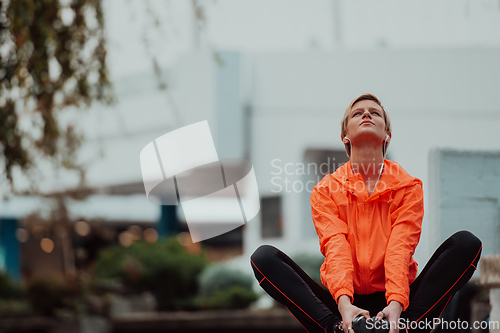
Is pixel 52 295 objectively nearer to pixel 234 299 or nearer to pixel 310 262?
pixel 234 299

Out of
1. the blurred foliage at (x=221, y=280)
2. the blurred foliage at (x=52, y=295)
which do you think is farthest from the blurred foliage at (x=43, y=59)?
the blurred foliage at (x=221, y=280)

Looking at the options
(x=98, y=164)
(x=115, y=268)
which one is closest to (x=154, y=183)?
(x=115, y=268)

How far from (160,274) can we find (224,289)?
119cm

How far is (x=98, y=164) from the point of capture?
1395 cm

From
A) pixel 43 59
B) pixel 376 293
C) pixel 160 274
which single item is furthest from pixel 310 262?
pixel 376 293

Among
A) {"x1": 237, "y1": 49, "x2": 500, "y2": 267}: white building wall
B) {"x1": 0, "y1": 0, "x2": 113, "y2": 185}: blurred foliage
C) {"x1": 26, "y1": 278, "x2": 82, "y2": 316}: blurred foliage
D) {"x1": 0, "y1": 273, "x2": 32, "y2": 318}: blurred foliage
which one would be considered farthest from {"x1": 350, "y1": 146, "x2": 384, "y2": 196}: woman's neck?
{"x1": 0, "y1": 273, "x2": 32, "y2": 318}: blurred foliage

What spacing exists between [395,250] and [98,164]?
494 inches

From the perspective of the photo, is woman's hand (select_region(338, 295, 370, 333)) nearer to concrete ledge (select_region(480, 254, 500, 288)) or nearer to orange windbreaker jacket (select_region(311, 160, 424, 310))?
orange windbreaker jacket (select_region(311, 160, 424, 310))

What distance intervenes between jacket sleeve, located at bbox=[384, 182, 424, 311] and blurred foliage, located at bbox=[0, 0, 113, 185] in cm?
304

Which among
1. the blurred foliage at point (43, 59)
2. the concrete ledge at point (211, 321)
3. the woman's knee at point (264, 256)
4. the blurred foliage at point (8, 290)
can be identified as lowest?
the blurred foliage at point (8, 290)

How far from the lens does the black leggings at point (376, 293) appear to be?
2.10 metres

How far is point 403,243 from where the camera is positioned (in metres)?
2.12

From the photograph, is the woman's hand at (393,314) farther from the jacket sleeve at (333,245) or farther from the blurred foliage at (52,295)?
the blurred foliage at (52,295)

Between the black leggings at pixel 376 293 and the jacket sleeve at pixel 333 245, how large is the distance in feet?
0.32
